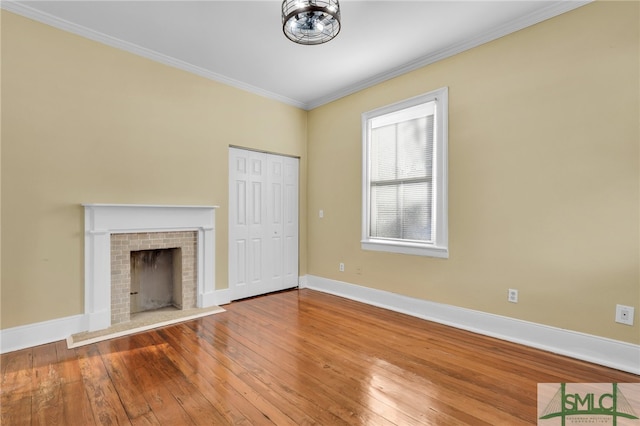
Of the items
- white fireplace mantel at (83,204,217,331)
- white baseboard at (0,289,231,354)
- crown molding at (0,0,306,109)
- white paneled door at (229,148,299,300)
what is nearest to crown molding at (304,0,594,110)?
crown molding at (0,0,306,109)

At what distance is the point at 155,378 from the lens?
216cm

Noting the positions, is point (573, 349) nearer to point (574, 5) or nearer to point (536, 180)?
point (536, 180)

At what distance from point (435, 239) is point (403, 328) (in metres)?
1.04

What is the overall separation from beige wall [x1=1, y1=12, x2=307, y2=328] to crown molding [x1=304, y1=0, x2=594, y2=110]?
6.48 ft

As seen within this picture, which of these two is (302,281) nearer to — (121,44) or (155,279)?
(155,279)

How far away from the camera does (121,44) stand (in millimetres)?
3145

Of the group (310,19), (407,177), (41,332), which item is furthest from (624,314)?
(41,332)

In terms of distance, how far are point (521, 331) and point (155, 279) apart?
3.99m

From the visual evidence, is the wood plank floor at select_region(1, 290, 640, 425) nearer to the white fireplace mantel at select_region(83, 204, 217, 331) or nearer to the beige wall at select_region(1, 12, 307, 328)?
the white fireplace mantel at select_region(83, 204, 217, 331)

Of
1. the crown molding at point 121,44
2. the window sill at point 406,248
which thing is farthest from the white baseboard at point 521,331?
the crown molding at point 121,44

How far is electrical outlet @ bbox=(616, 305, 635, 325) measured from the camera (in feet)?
7.45

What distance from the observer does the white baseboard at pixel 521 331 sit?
2307 millimetres

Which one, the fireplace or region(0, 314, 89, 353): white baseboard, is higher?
the fireplace

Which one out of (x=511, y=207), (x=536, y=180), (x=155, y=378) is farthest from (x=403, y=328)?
(x=155, y=378)
